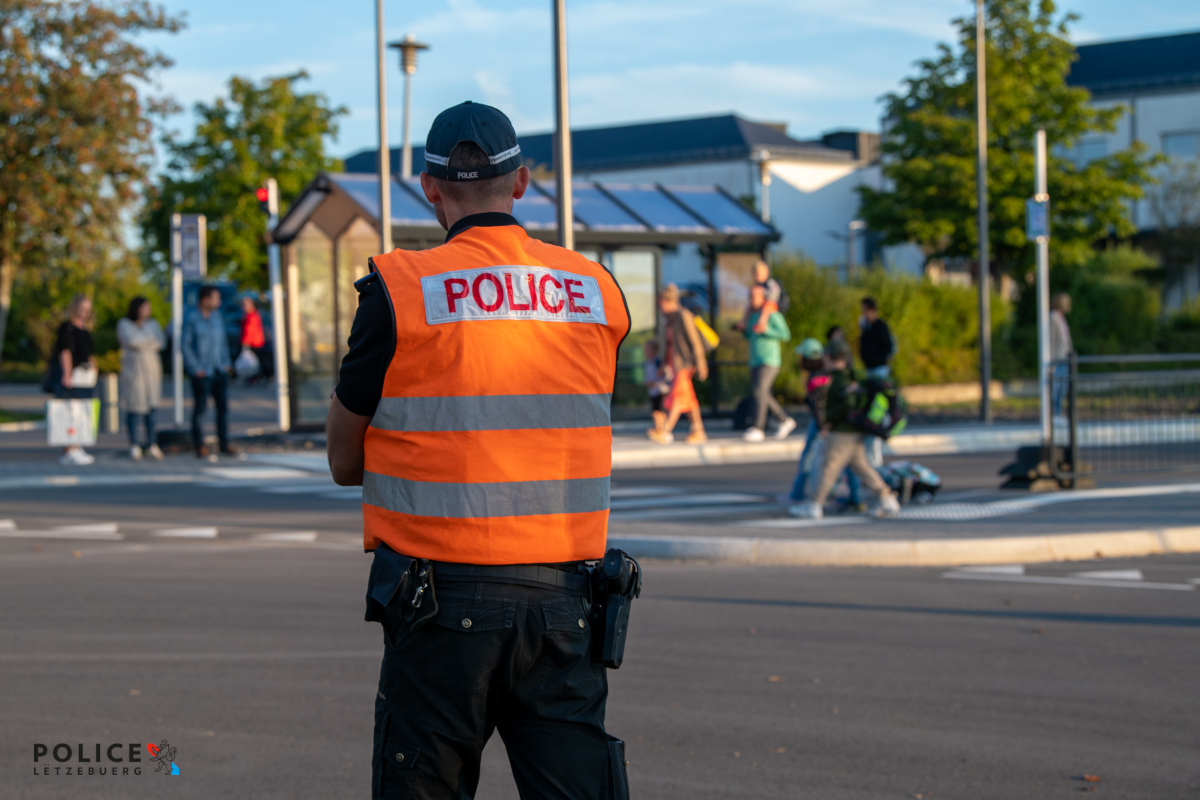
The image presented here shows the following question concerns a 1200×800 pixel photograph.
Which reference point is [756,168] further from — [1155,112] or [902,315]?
[902,315]

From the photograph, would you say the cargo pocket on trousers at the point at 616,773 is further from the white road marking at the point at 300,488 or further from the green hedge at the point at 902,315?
the green hedge at the point at 902,315

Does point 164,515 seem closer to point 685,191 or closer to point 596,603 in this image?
point 596,603

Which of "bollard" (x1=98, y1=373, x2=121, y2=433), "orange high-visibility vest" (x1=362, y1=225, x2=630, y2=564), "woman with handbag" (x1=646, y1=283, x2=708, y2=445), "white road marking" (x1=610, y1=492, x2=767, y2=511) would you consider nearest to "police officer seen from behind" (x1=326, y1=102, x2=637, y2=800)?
"orange high-visibility vest" (x1=362, y1=225, x2=630, y2=564)

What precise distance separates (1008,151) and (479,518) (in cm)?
3265

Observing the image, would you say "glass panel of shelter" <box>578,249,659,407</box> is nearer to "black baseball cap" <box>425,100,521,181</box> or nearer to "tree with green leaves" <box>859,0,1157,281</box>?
"tree with green leaves" <box>859,0,1157,281</box>

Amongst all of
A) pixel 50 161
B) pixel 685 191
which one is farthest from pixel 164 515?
pixel 50 161

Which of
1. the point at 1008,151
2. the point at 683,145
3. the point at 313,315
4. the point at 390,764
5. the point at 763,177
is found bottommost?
the point at 390,764

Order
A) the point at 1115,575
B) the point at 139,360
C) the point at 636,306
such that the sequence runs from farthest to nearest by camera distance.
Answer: the point at 636,306
the point at 139,360
the point at 1115,575

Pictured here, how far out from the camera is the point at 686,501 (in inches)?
472

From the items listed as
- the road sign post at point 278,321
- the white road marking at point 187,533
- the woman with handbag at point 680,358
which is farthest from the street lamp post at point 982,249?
the white road marking at point 187,533

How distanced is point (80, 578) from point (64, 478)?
21.0 feet

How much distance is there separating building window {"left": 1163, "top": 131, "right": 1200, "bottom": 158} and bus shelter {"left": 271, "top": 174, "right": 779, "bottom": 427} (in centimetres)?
3767

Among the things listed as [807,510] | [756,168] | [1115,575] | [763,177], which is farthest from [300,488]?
[756,168]

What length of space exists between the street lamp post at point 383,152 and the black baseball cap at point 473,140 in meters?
14.4
